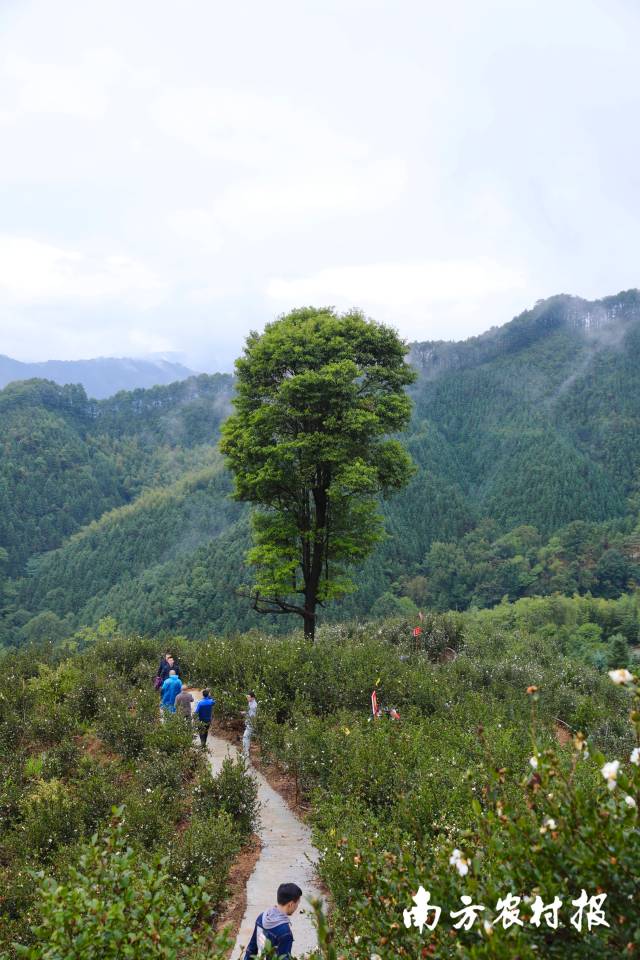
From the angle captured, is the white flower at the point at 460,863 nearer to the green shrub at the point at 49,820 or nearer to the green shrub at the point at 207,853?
the green shrub at the point at 207,853

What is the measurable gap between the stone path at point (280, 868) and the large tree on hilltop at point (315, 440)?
20.8ft

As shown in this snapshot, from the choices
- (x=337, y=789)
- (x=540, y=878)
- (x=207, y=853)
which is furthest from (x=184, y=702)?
(x=540, y=878)

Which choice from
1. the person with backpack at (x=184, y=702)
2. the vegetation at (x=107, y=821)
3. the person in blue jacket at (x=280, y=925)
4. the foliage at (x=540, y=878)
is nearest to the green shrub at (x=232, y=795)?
the vegetation at (x=107, y=821)

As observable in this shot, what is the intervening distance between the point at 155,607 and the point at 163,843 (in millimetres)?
78900

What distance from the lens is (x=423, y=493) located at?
10862 centimetres

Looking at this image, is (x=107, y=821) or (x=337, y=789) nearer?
(x=107, y=821)

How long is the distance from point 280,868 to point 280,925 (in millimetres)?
3059

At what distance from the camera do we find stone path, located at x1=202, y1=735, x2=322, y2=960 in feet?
19.3

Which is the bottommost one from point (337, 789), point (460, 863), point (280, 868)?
point (280, 868)

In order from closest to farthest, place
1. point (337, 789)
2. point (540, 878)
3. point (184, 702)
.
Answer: point (540, 878) < point (337, 789) < point (184, 702)

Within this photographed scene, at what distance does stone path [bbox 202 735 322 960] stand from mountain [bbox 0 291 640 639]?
2445 inches

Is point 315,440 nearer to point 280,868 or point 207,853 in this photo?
point 280,868

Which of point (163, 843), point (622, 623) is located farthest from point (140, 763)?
point (622, 623)

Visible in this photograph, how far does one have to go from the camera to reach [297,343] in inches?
580
